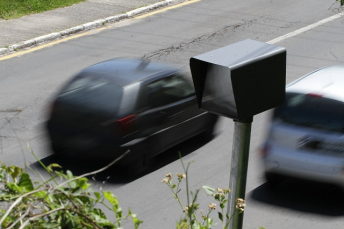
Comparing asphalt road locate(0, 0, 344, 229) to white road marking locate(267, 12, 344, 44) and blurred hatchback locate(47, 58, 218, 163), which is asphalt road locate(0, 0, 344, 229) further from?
blurred hatchback locate(47, 58, 218, 163)

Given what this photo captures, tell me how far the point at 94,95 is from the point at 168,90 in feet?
4.17

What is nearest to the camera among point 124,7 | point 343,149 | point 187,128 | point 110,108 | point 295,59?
point 343,149

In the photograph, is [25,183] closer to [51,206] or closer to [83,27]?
[51,206]

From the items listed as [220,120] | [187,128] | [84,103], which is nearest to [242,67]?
[84,103]

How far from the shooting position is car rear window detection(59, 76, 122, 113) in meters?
9.01

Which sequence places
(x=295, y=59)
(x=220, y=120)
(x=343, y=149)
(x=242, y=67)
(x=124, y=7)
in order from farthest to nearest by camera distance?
(x=124, y=7), (x=295, y=59), (x=220, y=120), (x=343, y=149), (x=242, y=67)

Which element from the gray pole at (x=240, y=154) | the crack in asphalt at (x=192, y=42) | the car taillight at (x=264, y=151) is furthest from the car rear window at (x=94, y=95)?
the gray pole at (x=240, y=154)

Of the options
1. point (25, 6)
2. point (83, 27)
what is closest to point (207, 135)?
point (83, 27)

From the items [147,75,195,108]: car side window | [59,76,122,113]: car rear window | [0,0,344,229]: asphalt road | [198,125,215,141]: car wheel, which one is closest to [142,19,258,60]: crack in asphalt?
[0,0,344,229]: asphalt road

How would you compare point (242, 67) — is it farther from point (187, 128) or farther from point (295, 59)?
point (295, 59)

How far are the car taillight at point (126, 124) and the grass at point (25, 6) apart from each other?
9.51 meters

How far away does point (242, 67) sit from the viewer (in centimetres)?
323

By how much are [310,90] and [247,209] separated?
1885mm

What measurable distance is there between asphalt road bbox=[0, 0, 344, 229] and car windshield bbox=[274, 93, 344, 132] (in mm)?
976
